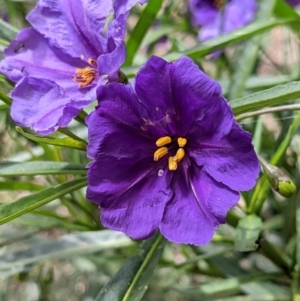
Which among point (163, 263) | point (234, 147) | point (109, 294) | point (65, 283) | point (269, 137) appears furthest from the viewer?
point (65, 283)

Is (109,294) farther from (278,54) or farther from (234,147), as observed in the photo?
(278,54)

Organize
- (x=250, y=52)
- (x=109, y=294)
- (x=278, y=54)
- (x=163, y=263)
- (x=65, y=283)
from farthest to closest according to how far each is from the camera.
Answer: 1. (x=278, y=54)
2. (x=65, y=283)
3. (x=163, y=263)
4. (x=250, y=52)
5. (x=109, y=294)

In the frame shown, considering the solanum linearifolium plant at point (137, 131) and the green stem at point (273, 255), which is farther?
the green stem at point (273, 255)

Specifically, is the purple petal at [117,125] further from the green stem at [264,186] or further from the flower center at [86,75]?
the green stem at [264,186]

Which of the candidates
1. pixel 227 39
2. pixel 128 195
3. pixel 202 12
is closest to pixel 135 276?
pixel 128 195

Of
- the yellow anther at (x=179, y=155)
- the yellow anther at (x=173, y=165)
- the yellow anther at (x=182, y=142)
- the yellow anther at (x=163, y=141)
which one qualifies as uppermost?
the yellow anther at (x=163, y=141)

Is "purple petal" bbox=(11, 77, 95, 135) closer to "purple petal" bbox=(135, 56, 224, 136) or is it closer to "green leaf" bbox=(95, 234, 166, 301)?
"purple petal" bbox=(135, 56, 224, 136)

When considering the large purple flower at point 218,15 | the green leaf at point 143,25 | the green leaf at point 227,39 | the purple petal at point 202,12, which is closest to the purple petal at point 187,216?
the green leaf at point 227,39

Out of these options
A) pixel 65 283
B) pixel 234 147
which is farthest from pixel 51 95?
pixel 65 283

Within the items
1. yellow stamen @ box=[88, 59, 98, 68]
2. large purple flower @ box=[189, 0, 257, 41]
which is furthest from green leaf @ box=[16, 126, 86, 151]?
large purple flower @ box=[189, 0, 257, 41]
